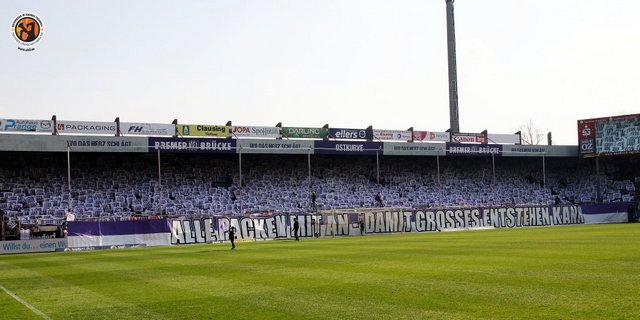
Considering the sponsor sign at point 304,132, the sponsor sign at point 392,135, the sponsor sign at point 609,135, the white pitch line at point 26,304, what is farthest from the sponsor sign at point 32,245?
the sponsor sign at point 609,135

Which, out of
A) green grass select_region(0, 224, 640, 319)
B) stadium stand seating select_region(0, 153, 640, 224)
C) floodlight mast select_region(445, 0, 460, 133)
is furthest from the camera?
floodlight mast select_region(445, 0, 460, 133)

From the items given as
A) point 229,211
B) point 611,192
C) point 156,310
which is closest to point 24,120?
point 229,211

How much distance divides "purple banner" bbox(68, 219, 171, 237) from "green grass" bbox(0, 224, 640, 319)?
15268mm

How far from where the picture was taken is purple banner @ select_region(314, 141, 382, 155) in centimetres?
5874

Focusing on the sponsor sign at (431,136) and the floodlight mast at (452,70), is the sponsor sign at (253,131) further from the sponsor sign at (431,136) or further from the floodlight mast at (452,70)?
the floodlight mast at (452,70)

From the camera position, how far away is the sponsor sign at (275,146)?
55463 mm

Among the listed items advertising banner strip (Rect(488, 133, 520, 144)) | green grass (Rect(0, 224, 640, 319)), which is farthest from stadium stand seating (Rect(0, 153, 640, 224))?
green grass (Rect(0, 224, 640, 319))

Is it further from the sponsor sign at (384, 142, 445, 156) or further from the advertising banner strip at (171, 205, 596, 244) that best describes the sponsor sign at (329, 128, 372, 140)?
the advertising banner strip at (171, 205, 596, 244)

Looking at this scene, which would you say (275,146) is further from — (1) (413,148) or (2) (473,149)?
(2) (473,149)

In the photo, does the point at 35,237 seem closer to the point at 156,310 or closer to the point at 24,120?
the point at 24,120

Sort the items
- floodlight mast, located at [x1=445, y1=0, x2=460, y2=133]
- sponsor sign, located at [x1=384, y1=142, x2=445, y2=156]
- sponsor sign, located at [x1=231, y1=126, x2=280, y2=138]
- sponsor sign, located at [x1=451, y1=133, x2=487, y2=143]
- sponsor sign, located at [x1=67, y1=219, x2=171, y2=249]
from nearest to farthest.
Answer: sponsor sign, located at [x1=67, y1=219, x2=171, y2=249]
sponsor sign, located at [x1=231, y1=126, x2=280, y2=138]
sponsor sign, located at [x1=384, y1=142, x2=445, y2=156]
sponsor sign, located at [x1=451, y1=133, x2=487, y2=143]
floodlight mast, located at [x1=445, y1=0, x2=460, y2=133]

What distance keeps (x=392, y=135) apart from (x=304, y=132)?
8.17m

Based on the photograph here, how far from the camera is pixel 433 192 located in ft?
213

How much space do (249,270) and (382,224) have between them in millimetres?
29890
